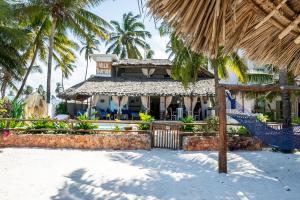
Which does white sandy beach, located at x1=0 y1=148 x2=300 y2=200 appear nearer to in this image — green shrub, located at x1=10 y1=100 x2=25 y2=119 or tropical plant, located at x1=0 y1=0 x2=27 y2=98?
green shrub, located at x1=10 y1=100 x2=25 y2=119

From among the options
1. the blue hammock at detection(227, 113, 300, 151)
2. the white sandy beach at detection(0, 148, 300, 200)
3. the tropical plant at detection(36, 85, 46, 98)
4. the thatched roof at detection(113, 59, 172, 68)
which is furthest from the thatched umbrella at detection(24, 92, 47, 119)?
the tropical plant at detection(36, 85, 46, 98)

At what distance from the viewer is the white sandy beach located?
5.36 metres

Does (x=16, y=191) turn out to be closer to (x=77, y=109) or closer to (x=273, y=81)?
(x=273, y=81)

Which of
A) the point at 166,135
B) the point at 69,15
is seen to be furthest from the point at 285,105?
the point at 69,15

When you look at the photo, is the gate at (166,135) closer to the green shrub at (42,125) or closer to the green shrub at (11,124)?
the green shrub at (42,125)

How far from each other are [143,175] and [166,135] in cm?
360

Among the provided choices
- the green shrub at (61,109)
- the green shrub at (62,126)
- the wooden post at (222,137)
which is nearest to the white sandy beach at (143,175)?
the wooden post at (222,137)

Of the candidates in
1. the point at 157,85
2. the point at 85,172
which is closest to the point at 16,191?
the point at 85,172

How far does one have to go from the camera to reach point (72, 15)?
716 inches

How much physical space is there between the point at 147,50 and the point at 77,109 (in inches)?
476

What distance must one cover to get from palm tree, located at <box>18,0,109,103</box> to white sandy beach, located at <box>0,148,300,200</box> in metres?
10.4

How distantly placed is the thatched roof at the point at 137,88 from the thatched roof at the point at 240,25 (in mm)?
15893

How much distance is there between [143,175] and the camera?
6.73m

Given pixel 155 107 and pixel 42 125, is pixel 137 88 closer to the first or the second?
pixel 155 107
